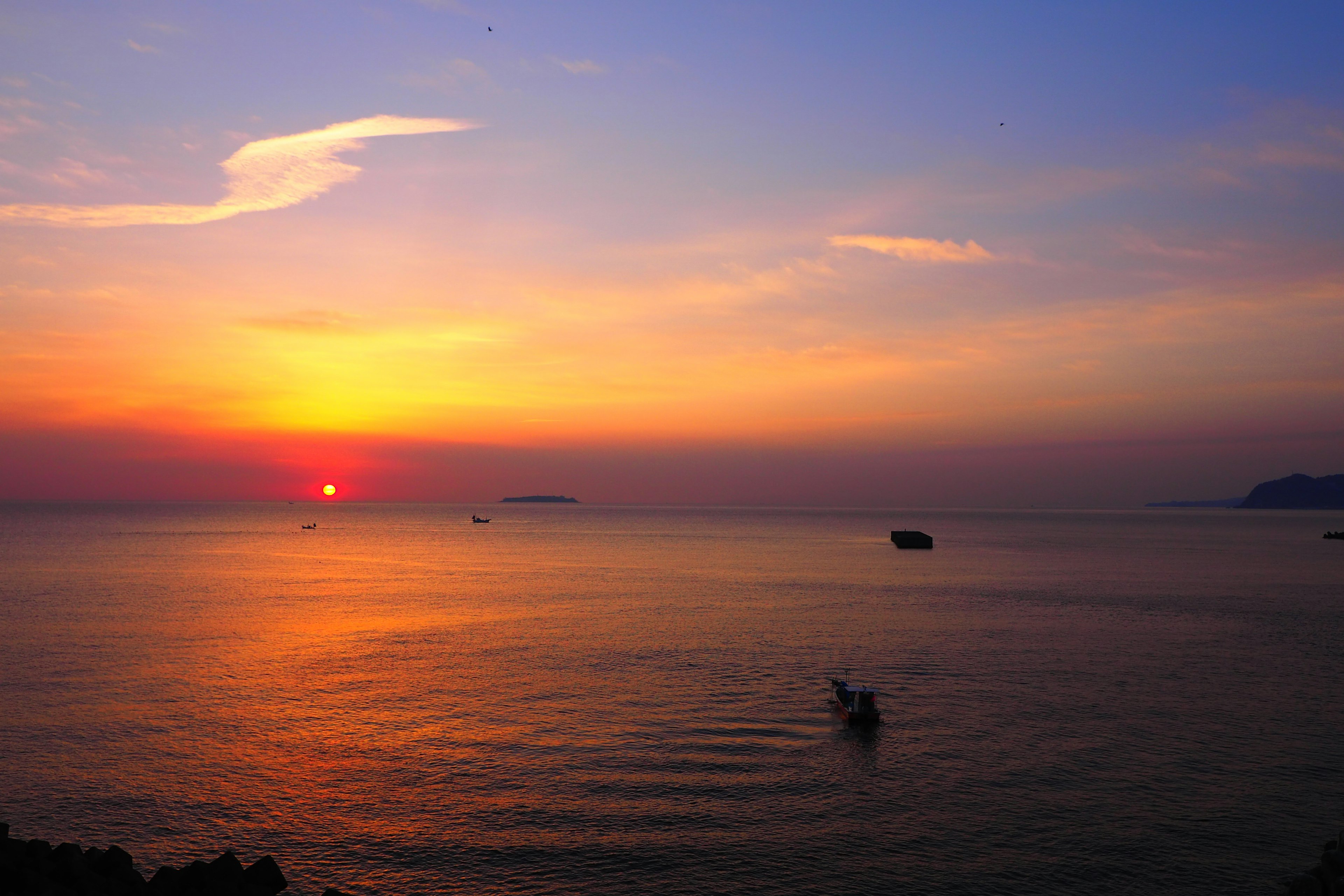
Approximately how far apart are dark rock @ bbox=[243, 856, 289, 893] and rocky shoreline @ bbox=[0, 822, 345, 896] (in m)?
0.02

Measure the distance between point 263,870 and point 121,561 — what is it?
149 m

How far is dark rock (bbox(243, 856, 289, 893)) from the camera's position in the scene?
2523 centimetres

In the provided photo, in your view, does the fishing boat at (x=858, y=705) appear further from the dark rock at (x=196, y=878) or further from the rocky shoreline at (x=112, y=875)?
the dark rock at (x=196, y=878)

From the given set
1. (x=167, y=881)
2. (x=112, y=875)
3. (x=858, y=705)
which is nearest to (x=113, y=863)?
(x=112, y=875)

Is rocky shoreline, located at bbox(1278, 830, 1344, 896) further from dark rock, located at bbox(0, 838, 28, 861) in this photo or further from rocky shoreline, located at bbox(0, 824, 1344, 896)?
dark rock, located at bbox(0, 838, 28, 861)

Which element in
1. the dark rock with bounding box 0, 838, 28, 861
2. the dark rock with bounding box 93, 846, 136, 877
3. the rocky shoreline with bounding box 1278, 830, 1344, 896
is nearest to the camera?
the dark rock with bounding box 0, 838, 28, 861

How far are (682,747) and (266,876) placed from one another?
1945cm

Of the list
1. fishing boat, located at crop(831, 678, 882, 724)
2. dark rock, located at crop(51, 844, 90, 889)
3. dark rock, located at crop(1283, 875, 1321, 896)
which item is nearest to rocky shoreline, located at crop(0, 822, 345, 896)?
dark rock, located at crop(51, 844, 90, 889)

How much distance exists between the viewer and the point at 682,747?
1574 inches

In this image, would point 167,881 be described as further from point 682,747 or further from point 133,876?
point 682,747

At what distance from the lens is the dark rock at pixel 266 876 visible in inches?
993

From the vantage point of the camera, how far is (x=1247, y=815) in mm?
32312

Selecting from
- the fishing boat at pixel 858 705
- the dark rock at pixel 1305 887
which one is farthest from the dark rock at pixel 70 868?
the dark rock at pixel 1305 887

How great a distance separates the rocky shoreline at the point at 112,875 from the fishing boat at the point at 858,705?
2703cm
